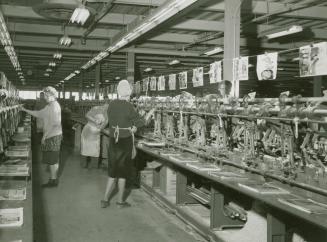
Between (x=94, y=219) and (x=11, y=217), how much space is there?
8.35 feet

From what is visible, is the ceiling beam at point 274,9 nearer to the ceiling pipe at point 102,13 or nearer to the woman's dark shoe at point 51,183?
the ceiling pipe at point 102,13

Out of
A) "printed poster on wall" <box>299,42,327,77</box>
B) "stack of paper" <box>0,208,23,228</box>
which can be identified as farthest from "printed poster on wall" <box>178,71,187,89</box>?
"stack of paper" <box>0,208,23,228</box>

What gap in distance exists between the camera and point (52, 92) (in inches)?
281

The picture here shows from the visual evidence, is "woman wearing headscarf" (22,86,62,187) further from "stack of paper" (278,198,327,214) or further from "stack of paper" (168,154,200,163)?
"stack of paper" (278,198,327,214)

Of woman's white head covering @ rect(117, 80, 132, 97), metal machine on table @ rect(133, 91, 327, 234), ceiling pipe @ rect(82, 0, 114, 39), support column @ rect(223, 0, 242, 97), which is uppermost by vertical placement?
ceiling pipe @ rect(82, 0, 114, 39)

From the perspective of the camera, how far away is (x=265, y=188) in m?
3.57

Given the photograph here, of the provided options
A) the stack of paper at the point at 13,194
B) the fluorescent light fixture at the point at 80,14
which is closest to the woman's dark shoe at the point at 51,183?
the fluorescent light fixture at the point at 80,14

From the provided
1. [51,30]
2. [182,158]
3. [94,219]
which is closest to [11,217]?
[94,219]

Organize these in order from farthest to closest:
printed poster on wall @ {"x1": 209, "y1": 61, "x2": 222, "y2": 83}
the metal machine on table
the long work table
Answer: printed poster on wall @ {"x1": 209, "y1": 61, "x2": 222, "y2": 83} < the metal machine on table < the long work table

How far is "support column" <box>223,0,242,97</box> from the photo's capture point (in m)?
6.97

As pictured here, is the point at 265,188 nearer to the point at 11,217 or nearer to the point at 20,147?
the point at 11,217

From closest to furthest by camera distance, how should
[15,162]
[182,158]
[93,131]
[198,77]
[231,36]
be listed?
[15,162]
[182,158]
[231,36]
[93,131]
[198,77]

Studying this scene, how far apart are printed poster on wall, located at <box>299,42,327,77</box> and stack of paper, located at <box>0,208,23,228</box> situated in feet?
13.3

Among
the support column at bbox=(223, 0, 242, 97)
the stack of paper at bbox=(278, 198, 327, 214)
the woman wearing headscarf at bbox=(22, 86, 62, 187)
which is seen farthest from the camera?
the woman wearing headscarf at bbox=(22, 86, 62, 187)
